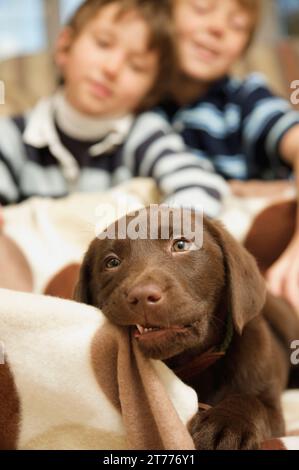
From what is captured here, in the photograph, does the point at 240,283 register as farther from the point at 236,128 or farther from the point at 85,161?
the point at 236,128

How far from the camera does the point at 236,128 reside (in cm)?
146

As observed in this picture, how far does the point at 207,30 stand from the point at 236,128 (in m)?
0.26

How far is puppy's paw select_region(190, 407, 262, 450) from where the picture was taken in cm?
67

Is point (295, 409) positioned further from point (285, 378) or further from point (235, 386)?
point (235, 386)

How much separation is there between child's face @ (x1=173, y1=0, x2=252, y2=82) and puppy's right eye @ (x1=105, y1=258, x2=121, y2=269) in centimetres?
80

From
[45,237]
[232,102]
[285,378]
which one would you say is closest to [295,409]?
[285,378]

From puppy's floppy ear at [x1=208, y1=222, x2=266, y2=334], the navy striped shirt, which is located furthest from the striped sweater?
puppy's floppy ear at [x1=208, y1=222, x2=266, y2=334]

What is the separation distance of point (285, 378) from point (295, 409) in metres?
0.06

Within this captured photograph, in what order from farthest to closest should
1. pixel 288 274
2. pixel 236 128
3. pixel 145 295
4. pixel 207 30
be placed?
pixel 236 128 < pixel 207 30 < pixel 288 274 < pixel 145 295

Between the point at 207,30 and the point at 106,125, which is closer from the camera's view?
the point at 106,125

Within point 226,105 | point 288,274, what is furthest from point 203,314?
point 226,105

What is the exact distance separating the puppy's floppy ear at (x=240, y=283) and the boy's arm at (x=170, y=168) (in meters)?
0.19

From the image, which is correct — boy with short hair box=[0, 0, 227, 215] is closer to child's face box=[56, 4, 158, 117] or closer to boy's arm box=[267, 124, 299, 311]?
child's face box=[56, 4, 158, 117]

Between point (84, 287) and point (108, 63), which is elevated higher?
point (108, 63)
